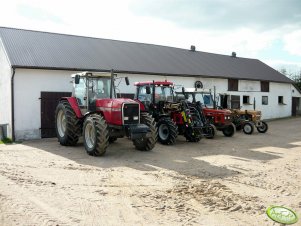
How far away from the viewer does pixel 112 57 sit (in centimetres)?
1794

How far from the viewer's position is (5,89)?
14.1 metres

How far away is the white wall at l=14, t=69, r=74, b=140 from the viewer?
13.5 m

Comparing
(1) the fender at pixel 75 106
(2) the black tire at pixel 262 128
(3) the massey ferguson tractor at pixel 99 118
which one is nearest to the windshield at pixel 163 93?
(3) the massey ferguson tractor at pixel 99 118

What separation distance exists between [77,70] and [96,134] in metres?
6.22

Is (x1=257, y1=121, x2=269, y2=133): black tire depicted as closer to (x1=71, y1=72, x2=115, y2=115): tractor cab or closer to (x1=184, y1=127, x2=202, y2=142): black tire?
(x1=184, y1=127, x2=202, y2=142): black tire

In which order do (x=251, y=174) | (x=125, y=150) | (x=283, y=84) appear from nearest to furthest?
(x=251, y=174) < (x=125, y=150) < (x=283, y=84)

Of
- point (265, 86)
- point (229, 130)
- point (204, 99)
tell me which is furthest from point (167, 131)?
point (265, 86)

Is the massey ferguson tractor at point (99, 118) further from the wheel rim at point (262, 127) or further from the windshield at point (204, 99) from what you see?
the wheel rim at point (262, 127)

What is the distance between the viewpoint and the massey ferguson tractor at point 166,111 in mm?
12797

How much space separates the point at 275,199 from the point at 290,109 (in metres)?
25.4

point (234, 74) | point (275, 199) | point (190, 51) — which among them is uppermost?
point (190, 51)

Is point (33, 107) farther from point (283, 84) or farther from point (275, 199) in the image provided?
point (283, 84)

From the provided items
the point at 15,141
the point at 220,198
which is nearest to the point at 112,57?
the point at 15,141

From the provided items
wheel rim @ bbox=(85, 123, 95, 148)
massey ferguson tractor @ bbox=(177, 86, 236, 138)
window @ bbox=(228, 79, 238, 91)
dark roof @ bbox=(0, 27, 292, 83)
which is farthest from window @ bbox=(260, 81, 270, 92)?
wheel rim @ bbox=(85, 123, 95, 148)
